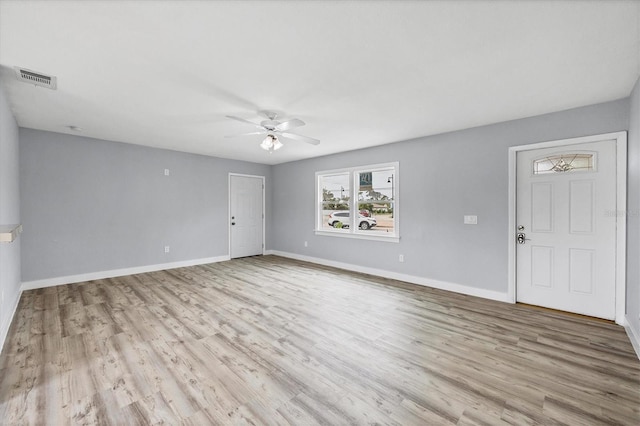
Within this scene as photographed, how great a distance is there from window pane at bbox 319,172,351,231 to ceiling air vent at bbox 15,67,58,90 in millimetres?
4498

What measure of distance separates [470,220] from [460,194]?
0.42 m

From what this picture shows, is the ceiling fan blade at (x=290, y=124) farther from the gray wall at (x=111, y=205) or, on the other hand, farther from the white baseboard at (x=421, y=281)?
the gray wall at (x=111, y=205)

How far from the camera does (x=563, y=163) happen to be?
3.40 metres

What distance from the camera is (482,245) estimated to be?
12.9 feet

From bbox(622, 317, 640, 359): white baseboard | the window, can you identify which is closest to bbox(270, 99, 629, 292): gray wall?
the window

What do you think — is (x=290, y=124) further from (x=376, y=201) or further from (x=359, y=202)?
(x=359, y=202)

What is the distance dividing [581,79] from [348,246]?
4.14 m

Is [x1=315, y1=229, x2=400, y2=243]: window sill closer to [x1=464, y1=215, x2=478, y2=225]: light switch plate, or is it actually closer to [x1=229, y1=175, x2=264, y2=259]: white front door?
[x1=464, y1=215, x2=478, y2=225]: light switch plate

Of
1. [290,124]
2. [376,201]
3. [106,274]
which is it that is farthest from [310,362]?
[106,274]

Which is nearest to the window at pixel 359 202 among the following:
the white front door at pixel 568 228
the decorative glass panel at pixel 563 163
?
the white front door at pixel 568 228

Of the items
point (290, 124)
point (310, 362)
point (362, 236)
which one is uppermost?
point (290, 124)

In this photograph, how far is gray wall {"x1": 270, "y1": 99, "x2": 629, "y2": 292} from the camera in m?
3.41

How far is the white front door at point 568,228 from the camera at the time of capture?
122 inches

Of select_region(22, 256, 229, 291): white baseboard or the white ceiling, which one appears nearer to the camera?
the white ceiling
